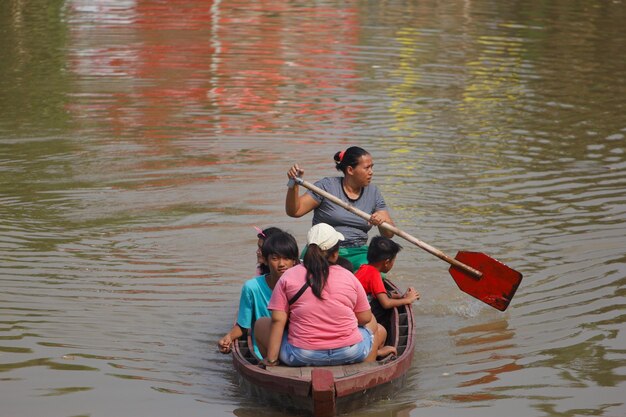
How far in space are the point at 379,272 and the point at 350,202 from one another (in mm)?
742

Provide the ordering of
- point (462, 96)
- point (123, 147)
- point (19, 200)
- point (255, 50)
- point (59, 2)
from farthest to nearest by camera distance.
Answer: point (59, 2) < point (255, 50) < point (462, 96) < point (123, 147) < point (19, 200)

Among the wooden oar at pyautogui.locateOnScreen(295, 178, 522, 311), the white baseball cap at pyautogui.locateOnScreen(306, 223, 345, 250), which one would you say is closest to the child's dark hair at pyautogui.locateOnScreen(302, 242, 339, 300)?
the white baseball cap at pyautogui.locateOnScreen(306, 223, 345, 250)

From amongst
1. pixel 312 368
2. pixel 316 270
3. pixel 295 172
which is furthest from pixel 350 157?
pixel 312 368

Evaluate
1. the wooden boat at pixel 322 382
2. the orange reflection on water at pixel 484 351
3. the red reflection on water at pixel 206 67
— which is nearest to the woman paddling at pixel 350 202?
the orange reflection on water at pixel 484 351

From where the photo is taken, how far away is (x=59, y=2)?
110ft

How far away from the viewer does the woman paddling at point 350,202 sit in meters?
9.19

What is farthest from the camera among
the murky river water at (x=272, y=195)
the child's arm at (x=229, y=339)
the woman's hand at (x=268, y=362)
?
the murky river water at (x=272, y=195)

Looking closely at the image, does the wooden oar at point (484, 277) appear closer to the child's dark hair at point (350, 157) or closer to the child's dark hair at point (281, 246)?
the child's dark hair at point (350, 157)

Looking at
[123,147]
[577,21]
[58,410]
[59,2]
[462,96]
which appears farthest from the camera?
[59,2]

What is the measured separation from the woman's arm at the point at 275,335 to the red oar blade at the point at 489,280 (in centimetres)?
262

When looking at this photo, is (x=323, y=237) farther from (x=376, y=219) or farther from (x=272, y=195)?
(x=272, y=195)

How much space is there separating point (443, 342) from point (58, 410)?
324 cm

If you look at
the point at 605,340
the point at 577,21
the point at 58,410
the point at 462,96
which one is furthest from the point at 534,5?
the point at 58,410

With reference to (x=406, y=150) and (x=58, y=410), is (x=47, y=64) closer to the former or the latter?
(x=406, y=150)
